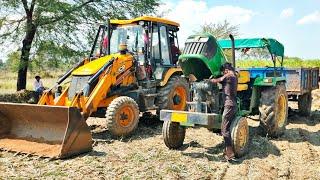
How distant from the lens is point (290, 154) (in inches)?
312

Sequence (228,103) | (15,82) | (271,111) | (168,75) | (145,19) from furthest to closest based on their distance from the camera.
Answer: (15,82) < (168,75) < (145,19) < (271,111) < (228,103)

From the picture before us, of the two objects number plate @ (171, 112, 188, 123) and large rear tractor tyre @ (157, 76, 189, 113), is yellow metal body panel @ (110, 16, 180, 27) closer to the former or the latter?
large rear tractor tyre @ (157, 76, 189, 113)

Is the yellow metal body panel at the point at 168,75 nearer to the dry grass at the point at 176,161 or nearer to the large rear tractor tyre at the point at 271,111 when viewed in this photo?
the dry grass at the point at 176,161

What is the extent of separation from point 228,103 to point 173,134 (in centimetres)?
130

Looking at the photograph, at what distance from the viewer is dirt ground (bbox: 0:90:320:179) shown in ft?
21.4

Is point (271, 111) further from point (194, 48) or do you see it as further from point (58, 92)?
point (58, 92)

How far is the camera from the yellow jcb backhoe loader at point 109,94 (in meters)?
7.86

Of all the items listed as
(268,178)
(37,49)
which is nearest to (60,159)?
(268,178)

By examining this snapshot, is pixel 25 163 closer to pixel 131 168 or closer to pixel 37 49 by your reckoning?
pixel 131 168

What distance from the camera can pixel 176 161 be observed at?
7.26 m

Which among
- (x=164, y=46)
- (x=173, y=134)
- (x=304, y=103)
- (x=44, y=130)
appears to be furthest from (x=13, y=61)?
(x=304, y=103)

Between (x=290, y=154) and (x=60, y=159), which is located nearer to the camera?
(x=60, y=159)

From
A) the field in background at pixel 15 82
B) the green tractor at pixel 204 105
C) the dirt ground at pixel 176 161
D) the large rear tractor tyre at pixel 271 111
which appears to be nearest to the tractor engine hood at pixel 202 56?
the green tractor at pixel 204 105

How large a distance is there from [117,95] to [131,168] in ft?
11.7
